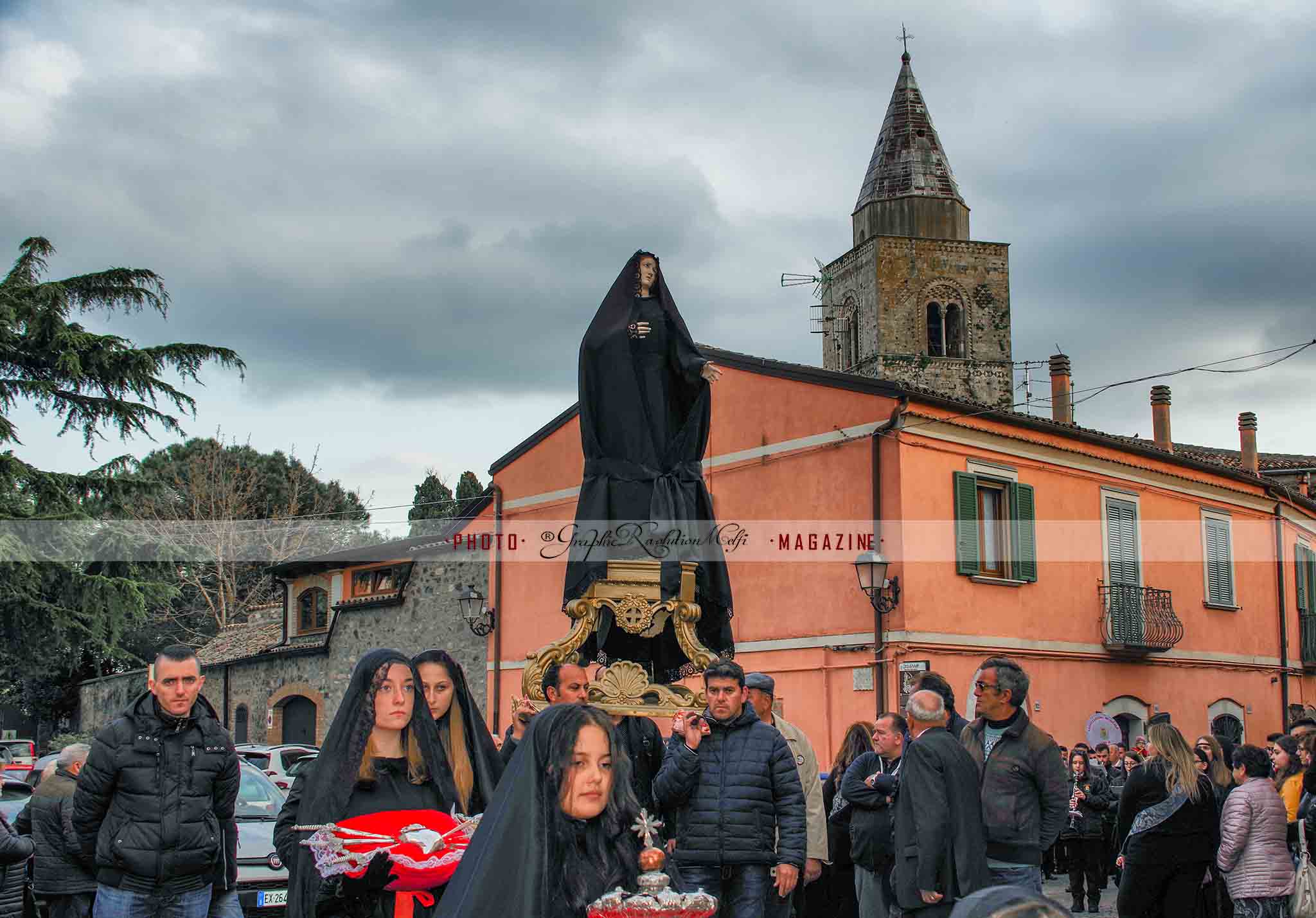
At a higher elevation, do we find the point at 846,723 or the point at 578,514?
the point at 578,514

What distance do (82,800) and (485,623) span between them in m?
22.0

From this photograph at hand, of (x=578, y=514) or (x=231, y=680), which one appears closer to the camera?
(x=578, y=514)

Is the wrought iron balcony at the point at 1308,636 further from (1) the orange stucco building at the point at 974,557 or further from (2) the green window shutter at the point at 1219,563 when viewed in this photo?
(2) the green window shutter at the point at 1219,563

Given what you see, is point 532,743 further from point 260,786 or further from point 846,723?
point 846,723

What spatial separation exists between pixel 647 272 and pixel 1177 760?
447cm

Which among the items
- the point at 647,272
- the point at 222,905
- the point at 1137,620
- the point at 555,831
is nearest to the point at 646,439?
the point at 647,272

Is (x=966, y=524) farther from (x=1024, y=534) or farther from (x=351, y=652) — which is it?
(x=351, y=652)

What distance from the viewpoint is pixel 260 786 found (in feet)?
41.0

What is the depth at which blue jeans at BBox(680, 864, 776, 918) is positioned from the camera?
21.8 ft

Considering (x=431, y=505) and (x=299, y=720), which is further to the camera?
(x=431, y=505)

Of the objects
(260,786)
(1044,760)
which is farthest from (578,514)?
(260,786)

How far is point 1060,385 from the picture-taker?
3100 cm

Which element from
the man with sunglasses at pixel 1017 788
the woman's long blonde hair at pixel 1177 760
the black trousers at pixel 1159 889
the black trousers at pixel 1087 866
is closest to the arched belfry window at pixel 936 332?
the black trousers at pixel 1087 866

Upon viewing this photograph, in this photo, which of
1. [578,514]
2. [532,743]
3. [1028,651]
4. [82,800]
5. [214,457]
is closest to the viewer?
[532,743]
